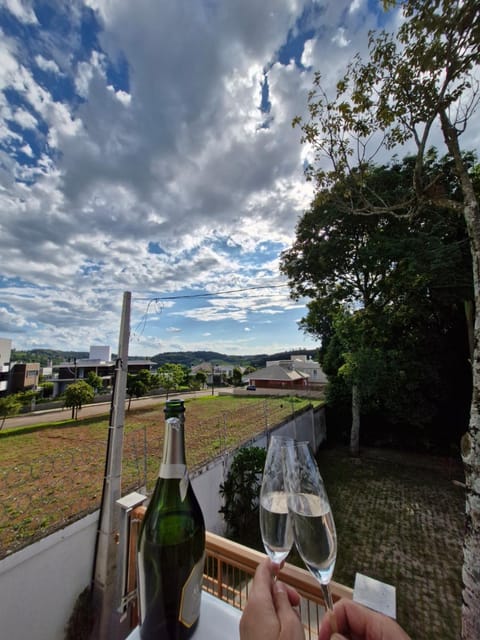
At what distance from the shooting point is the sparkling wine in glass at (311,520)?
0.53 m

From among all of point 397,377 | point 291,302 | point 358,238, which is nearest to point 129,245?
point 291,302

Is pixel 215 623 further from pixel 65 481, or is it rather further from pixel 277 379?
pixel 277 379

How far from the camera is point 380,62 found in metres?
2.68

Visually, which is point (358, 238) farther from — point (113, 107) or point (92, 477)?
point (92, 477)

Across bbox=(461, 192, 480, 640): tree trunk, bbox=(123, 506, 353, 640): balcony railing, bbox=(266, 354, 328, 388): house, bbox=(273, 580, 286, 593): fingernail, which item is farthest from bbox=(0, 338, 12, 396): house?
bbox=(461, 192, 480, 640): tree trunk

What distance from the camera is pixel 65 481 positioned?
3.17 m

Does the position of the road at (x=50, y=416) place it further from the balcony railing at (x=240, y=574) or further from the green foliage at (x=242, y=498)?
A: the balcony railing at (x=240, y=574)

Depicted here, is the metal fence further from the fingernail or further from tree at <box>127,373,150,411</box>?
tree at <box>127,373,150,411</box>

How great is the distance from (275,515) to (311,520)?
3.7 inches

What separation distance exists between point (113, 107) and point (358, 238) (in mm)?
6301

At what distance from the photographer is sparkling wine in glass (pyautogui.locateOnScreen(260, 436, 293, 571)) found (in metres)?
0.58

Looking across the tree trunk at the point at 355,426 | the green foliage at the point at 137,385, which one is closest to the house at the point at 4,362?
the green foliage at the point at 137,385

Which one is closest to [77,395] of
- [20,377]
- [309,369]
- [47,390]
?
[47,390]

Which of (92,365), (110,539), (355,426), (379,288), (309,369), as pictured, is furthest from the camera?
(92,365)
